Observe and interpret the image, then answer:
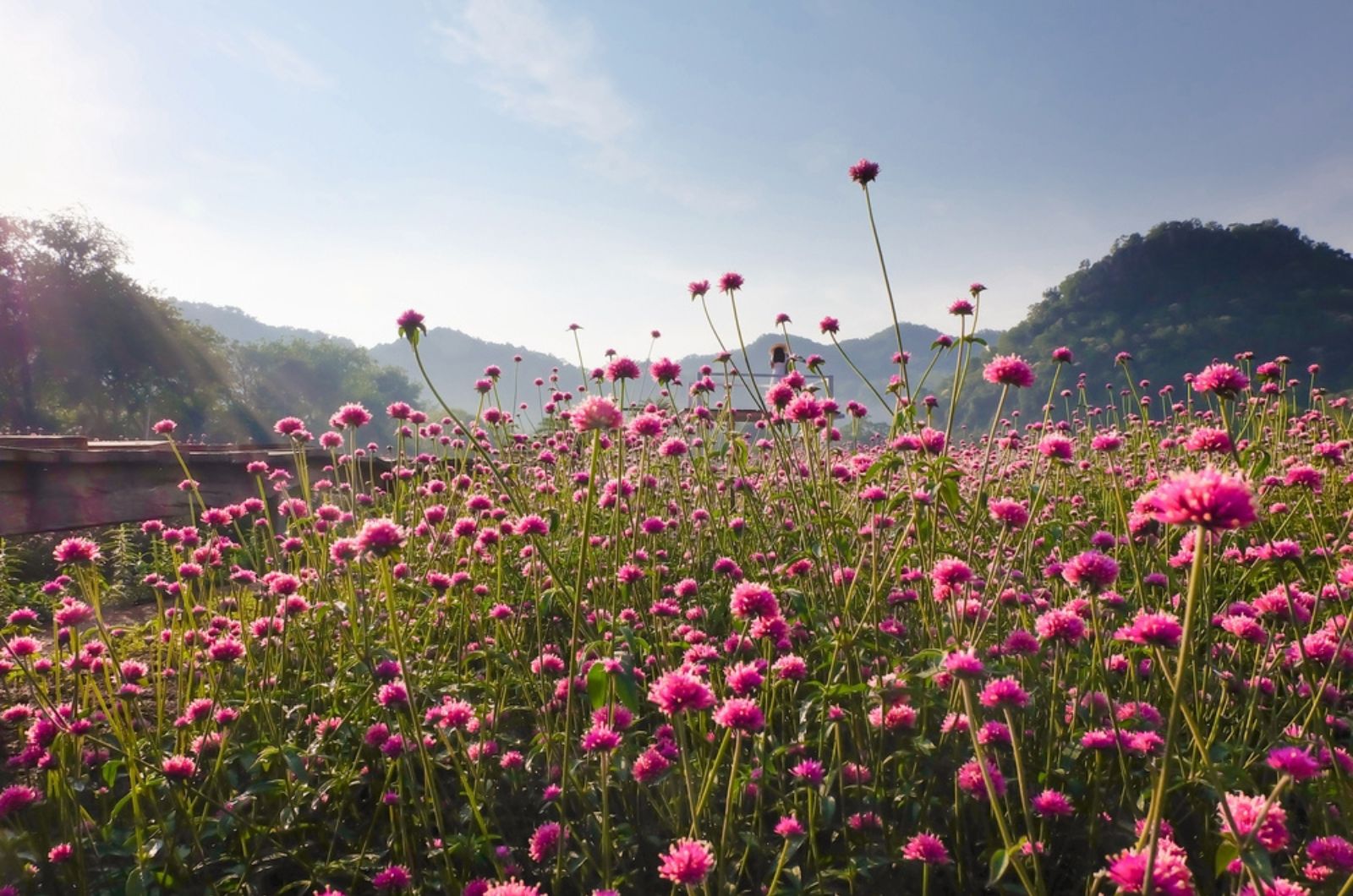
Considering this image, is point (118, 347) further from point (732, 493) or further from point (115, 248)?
point (732, 493)

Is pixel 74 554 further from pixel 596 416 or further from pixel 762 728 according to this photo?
pixel 762 728

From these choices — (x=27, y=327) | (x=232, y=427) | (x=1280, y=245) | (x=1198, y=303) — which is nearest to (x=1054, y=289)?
(x=1198, y=303)

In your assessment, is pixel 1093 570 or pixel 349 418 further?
pixel 349 418

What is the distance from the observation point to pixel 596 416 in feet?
5.28

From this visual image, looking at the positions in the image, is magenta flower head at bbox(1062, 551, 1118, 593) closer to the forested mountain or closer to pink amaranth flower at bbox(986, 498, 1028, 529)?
pink amaranth flower at bbox(986, 498, 1028, 529)

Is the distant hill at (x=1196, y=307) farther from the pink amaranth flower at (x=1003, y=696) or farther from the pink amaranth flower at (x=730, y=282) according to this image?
the pink amaranth flower at (x=1003, y=696)

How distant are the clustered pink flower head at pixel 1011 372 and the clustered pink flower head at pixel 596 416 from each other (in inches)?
54.2

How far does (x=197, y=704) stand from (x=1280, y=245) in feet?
314

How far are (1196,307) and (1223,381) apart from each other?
85926 mm

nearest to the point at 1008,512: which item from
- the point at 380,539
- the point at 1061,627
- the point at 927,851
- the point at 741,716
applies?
the point at 1061,627

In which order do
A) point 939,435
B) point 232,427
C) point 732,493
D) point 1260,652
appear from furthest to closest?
point 232,427 < point 732,493 < point 939,435 < point 1260,652

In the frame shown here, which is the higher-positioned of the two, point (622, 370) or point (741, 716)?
point (622, 370)

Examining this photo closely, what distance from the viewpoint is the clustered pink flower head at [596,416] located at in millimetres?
1604

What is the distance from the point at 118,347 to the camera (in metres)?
39.1
